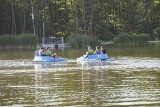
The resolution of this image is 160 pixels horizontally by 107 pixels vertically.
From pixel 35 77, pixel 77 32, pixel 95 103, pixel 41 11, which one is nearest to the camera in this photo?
pixel 95 103

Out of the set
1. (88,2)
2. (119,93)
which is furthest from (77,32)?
(119,93)

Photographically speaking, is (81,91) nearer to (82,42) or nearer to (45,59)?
(45,59)

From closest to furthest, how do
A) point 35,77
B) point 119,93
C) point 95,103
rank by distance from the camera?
1. point 95,103
2. point 119,93
3. point 35,77

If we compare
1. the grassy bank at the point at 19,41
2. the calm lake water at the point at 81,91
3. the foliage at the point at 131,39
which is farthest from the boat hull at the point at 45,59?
the foliage at the point at 131,39

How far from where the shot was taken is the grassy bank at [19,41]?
72.9m

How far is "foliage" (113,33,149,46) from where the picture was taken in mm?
78938

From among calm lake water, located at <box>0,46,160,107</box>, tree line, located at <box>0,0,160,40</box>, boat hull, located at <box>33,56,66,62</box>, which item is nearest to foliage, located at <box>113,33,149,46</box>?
tree line, located at <box>0,0,160,40</box>

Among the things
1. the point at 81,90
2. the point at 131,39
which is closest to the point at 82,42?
the point at 131,39

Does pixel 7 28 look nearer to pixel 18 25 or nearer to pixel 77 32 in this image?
pixel 18 25

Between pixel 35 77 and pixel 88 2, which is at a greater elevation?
pixel 88 2

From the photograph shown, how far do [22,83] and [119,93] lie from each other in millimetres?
7146

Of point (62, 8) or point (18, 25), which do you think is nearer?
point (18, 25)

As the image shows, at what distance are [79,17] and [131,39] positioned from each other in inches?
771

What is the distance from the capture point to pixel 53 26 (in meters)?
99.6
